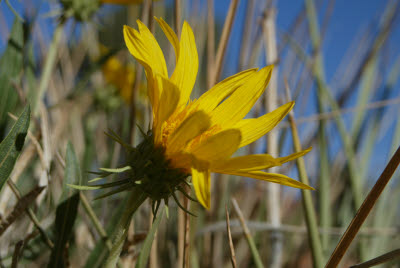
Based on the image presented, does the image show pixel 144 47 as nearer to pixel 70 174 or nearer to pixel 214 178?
pixel 70 174

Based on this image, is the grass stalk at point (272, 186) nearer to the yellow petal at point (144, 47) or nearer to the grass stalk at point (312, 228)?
the grass stalk at point (312, 228)

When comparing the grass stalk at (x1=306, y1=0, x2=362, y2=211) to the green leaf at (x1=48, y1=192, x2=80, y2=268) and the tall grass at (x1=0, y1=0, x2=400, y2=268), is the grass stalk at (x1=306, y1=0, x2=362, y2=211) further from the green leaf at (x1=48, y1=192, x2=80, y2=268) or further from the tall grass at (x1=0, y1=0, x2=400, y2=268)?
the green leaf at (x1=48, y1=192, x2=80, y2=268)

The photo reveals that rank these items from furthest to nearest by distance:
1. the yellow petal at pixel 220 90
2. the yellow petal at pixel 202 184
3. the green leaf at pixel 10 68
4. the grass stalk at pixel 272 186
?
1. the grass stalk at pixel 272 186
2. the green leaf at pixel 10 68
3. the yellow petal at pixel 220 90
4. the yellow petal at pixel 202 184

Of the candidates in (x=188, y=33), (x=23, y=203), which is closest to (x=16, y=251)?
(x=23, y=203)

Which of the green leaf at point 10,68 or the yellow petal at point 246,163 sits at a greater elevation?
the green leaf at point 10,68

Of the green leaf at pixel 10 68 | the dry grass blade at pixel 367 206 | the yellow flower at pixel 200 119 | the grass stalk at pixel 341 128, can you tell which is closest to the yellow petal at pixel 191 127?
the yellow flower at pixel 200 119

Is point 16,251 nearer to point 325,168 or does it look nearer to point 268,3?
point 325,168
